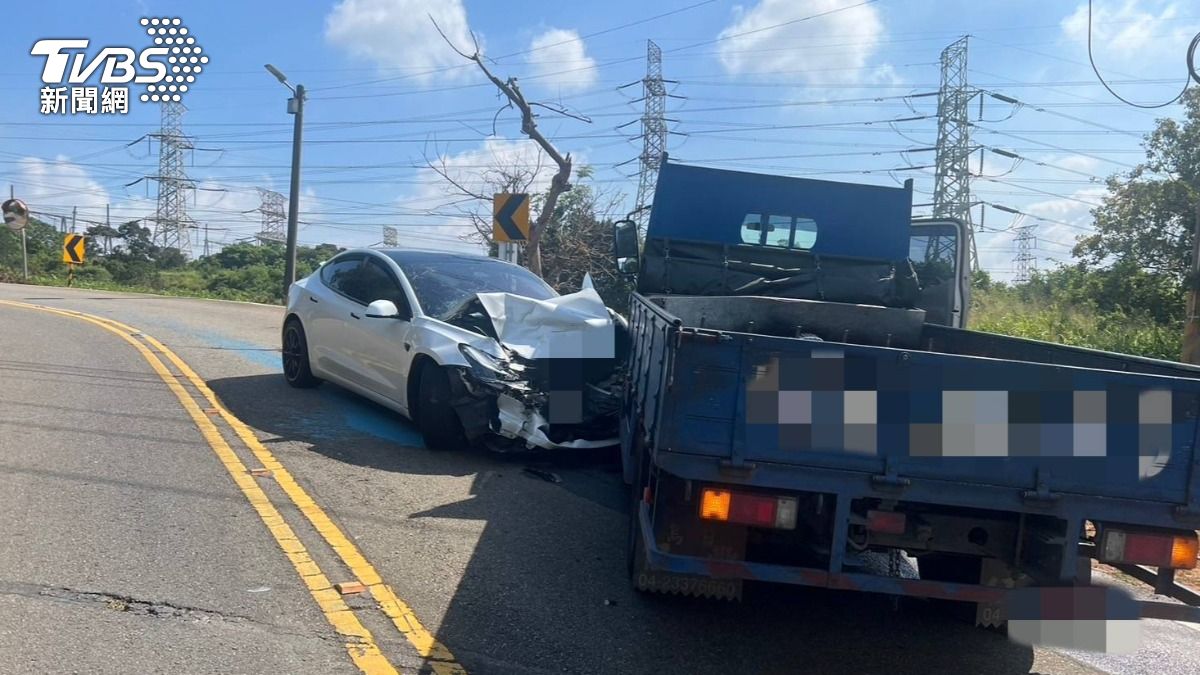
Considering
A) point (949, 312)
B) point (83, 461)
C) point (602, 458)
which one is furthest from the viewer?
point (949, 312)

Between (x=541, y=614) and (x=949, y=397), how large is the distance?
6.79 ft

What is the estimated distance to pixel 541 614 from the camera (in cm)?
440

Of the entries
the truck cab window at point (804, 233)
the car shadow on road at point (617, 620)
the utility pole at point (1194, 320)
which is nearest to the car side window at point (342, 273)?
the car shadow on road at point (617, 620)

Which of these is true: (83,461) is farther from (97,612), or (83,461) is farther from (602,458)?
(602,458)

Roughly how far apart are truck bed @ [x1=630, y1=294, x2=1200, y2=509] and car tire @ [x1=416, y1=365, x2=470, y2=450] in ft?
12.0

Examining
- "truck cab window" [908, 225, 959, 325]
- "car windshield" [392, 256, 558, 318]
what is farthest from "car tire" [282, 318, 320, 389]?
"truck cab window" [908, 225, 959, 325]

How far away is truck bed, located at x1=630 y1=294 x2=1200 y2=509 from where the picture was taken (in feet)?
11.9

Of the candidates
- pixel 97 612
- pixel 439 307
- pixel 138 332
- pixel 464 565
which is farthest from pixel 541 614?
pixel 138 332

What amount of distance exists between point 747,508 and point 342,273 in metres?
6.49

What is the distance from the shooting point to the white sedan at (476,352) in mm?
7031

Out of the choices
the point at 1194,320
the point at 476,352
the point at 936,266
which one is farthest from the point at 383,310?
the point at 1194,320

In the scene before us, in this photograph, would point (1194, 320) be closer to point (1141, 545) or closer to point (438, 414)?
point (1141, 545)

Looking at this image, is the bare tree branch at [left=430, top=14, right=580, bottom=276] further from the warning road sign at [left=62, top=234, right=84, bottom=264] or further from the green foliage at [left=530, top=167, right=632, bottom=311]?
the warning road sign at [left=62, top=234, right=84, bottom=264]

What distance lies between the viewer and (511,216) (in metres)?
11.9
